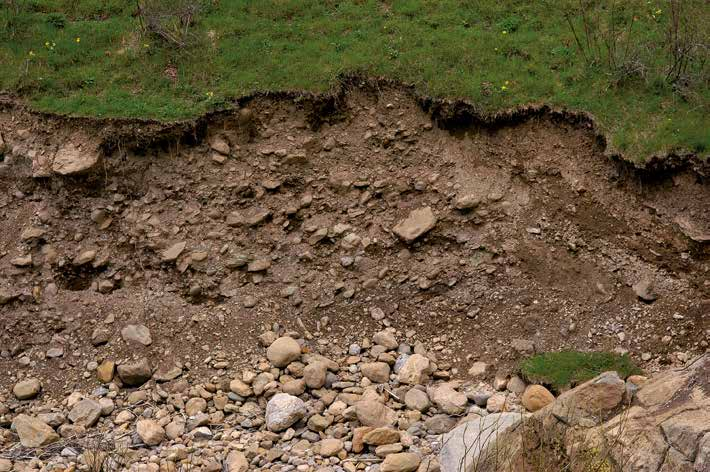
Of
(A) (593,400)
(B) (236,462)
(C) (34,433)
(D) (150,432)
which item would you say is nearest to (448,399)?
(A) (593,400)

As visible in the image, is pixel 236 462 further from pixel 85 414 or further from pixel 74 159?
pixel 74 159

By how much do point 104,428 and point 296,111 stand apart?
19.3 ft

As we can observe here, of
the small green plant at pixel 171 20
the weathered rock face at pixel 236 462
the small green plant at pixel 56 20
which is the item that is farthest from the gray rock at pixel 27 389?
the small green plant at pixel 56 20

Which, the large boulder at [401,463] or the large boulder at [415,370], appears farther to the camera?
the large boulder at [415,370]

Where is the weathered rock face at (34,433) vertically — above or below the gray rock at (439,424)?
below

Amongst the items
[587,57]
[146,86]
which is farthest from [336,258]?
[587,57]

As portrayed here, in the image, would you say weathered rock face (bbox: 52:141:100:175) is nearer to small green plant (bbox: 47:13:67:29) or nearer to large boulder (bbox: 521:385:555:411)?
small green plant (bbox: 47:13:67:29)

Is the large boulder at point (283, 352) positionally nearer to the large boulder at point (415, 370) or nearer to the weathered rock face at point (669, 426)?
the large boulder at point (415, 370)

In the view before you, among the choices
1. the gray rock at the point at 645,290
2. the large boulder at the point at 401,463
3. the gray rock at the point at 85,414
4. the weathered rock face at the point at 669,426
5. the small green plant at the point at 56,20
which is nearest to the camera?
the weathered rock face at the point at 669,426

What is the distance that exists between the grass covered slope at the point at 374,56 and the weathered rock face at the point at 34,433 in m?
5.10

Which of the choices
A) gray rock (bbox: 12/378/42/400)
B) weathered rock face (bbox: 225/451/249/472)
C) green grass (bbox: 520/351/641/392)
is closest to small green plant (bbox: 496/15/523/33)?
green grass (bbox: 520/351/641/392)

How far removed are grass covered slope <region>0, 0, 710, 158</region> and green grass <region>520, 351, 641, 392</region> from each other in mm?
3233

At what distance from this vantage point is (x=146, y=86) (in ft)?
44.2

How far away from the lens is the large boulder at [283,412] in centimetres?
968
